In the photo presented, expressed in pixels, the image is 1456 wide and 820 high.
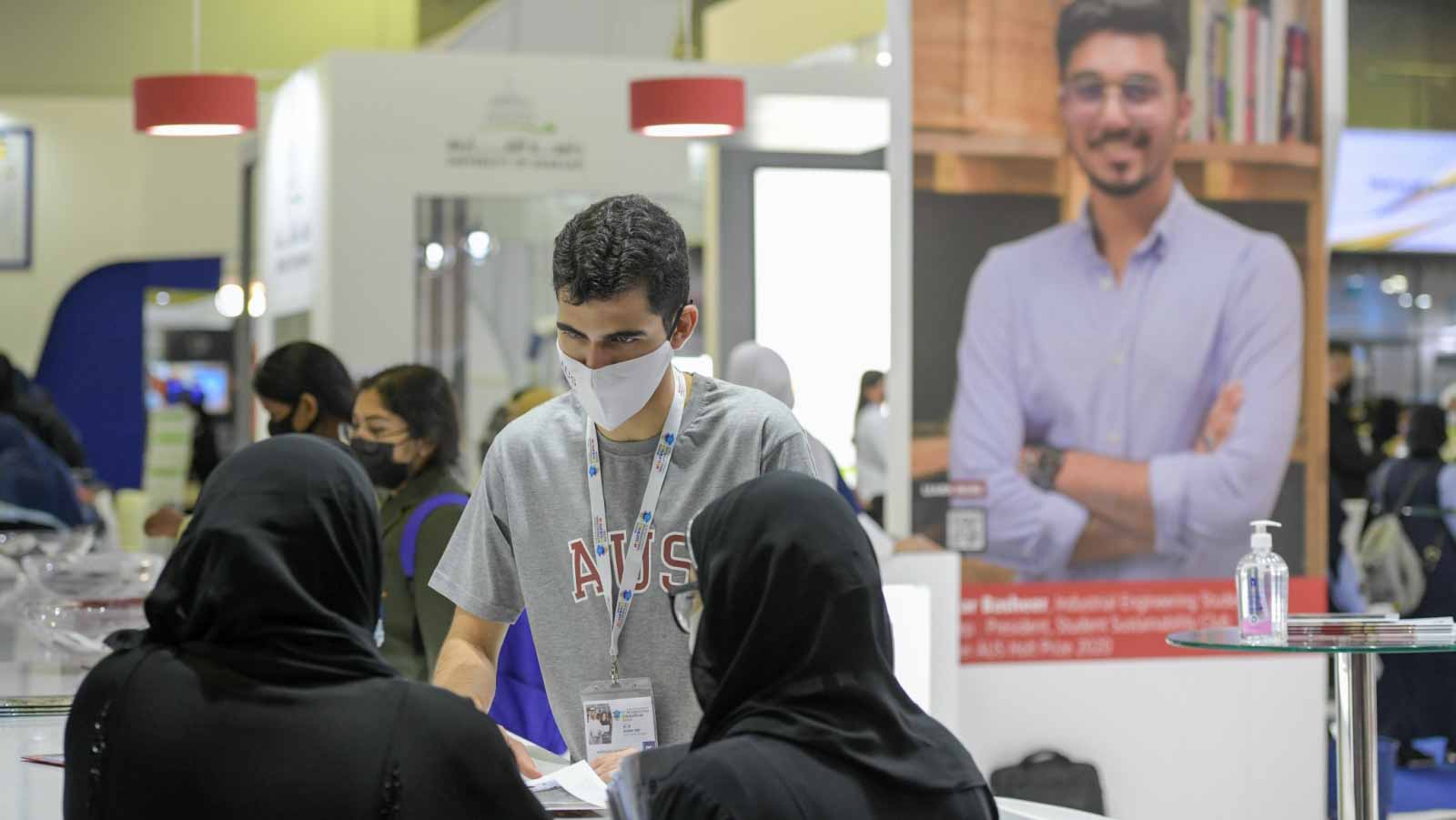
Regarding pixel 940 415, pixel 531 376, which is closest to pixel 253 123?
pixel 531 376

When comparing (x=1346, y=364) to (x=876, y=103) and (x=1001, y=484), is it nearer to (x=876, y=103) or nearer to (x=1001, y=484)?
(x=876, y=103)

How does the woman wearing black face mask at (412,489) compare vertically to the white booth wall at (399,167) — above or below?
below

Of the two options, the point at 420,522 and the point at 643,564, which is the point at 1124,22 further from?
the point at 643,564

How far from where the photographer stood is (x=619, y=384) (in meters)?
2.26

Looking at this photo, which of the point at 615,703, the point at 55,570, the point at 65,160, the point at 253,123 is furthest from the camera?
the point at 65,160

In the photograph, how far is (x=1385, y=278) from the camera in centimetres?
1358

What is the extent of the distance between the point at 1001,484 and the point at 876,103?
13.7 feet

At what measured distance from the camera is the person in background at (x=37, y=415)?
760 centimetres

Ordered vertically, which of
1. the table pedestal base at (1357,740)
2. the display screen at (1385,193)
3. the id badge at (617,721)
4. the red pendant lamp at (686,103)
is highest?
the red pendant lamp at (686,103)

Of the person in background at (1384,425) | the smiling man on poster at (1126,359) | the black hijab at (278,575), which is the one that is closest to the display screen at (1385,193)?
the person in background at (1384,425)

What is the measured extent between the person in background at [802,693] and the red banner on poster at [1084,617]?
375 centimetres

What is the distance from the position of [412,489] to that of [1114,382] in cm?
254

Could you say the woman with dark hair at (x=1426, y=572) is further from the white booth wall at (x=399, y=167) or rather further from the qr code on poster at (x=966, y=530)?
the white booth wall at (x=399, y=167)

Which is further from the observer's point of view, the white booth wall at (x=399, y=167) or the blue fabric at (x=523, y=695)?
the white booth wall at (x=399, y=167)
